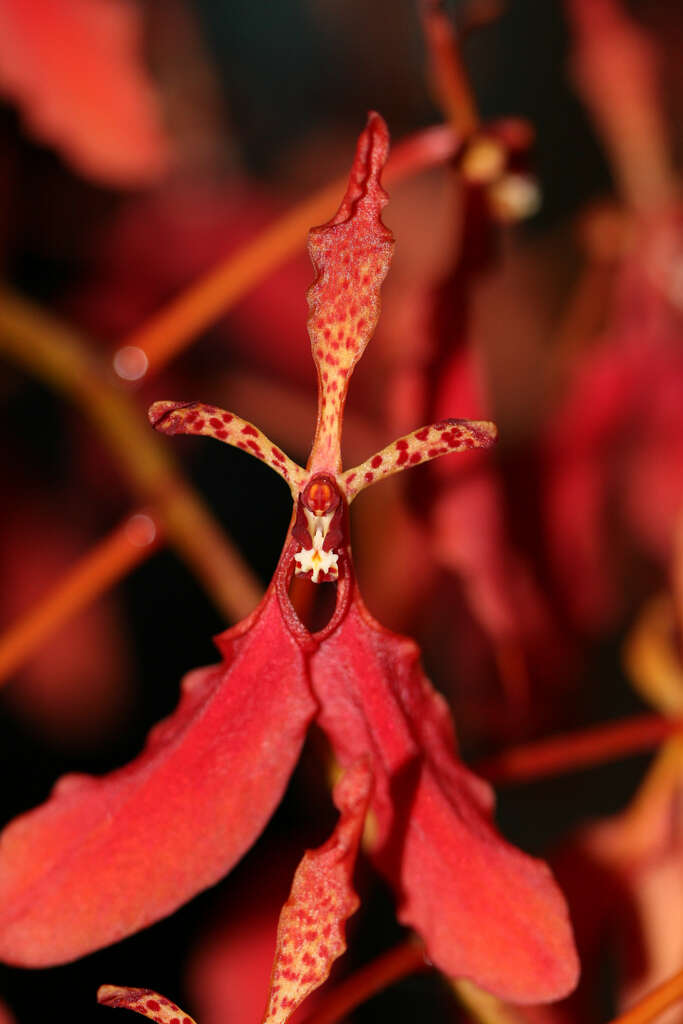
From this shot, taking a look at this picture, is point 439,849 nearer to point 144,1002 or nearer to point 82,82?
point 144,1002

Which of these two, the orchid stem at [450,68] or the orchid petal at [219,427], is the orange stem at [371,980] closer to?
the orchid petal at [219,427]

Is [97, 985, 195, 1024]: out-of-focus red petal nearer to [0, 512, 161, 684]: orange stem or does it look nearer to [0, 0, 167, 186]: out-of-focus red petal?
[0, 512, 161, 684]: orange stem

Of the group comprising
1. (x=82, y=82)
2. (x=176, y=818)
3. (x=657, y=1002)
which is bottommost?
(x=657, y=1002)

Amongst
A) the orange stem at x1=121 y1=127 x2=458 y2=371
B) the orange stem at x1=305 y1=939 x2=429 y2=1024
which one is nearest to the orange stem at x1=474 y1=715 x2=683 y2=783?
the orange stem at x1=305 y1=939 x2=429 y2=1024

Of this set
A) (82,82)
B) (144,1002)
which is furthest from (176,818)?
(82,82)

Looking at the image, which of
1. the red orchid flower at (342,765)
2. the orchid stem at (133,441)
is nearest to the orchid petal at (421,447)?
the red orchid flower at (342,765)

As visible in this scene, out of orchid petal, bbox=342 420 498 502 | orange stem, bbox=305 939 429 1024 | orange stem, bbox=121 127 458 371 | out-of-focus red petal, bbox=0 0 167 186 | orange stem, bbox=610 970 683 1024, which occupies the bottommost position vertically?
orange stem, bbox=610 970 683 1024

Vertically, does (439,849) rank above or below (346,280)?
below
